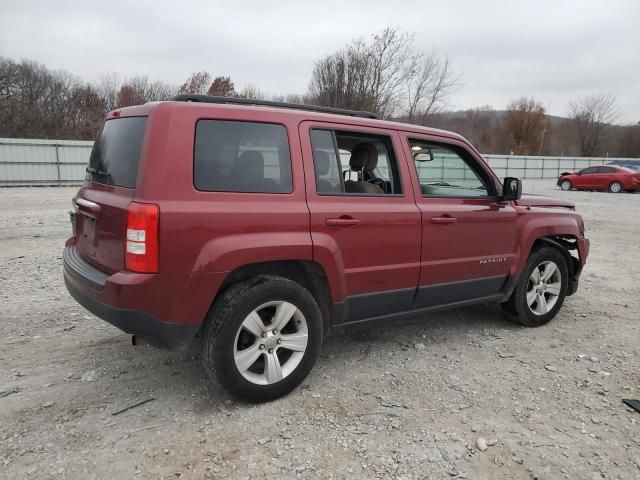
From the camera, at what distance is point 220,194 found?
2.82 meters

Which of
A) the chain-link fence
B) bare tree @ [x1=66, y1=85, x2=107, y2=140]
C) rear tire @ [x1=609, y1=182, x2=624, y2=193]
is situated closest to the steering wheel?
the chain-link fence

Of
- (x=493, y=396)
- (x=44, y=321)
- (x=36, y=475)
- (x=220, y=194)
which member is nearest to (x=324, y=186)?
(x=220, y=194)

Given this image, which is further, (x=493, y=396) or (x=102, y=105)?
(x=102, y=105)

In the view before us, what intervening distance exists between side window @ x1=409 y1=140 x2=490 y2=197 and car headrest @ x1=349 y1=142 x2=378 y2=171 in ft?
0.98

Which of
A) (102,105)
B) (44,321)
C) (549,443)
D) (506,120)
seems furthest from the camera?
(506,120)

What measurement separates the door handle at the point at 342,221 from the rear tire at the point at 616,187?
82.5 ft

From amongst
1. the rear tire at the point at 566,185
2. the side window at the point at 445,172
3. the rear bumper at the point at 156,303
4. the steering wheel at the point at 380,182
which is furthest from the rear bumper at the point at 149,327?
the rear tire at the point at 566,185

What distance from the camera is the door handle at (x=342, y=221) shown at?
3179 millimetres

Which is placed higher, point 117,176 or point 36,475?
point 117,176

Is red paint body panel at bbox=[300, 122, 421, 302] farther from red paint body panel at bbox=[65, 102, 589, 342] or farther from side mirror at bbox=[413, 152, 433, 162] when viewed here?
side mirror at bbox=[413, 152, 433, 162]

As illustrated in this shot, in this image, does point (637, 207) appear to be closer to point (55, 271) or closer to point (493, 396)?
point (493, 396)

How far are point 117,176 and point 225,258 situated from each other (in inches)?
34.7

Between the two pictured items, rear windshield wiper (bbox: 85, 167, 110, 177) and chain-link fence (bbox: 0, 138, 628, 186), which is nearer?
rear windshield wiper (bbox: 85, 167, 110, 177)

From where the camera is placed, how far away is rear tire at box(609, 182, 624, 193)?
23.6 m
